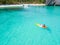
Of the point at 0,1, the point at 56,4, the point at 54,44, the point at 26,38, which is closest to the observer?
the point at 54,44

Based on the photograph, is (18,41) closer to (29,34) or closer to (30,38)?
(30,38)

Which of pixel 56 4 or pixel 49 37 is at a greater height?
pixel 49 37

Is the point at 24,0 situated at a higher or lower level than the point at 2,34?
lower

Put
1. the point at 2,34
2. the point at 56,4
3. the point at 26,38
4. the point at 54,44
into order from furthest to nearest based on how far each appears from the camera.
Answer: the point at 56,4 → the point at 2,34 → the point at 26,38 → the point at 54,44

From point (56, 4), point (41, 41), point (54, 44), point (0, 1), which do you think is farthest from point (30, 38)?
point (56, 4)

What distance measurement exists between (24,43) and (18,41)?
522 mm

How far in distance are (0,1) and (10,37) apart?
1062 inches

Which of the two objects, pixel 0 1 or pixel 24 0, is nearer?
pixel 0 1

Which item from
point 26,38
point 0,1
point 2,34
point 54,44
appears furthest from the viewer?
point 0,1

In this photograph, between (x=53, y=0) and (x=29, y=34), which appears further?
(x=53, y=0)

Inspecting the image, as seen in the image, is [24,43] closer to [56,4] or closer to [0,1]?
[0,1]

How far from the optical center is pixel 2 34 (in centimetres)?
1068

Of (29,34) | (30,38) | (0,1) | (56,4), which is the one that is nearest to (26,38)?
(30,38)

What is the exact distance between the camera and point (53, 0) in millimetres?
42625
